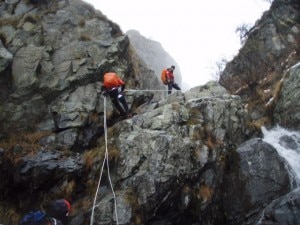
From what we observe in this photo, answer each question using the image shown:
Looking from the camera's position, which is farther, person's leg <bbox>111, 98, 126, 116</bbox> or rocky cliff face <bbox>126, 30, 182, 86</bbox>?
rocky cliff face <bbox>126, 30, 182, 86</bbox>

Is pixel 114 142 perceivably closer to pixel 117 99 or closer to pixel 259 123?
pixel 117 99

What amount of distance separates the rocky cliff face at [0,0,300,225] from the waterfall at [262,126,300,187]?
0.13m

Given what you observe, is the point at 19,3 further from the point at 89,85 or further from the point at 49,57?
the point at 89,85

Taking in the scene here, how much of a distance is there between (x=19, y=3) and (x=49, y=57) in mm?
3927

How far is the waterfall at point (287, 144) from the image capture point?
12.5 meters

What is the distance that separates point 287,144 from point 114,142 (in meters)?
7.28

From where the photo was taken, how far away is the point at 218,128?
40.5 feet

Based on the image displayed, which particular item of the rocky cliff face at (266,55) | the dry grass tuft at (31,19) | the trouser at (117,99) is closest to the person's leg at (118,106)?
the trouser at (117,99)

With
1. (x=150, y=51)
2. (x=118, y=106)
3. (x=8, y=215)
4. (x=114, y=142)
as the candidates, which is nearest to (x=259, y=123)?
(x=118, y=106)

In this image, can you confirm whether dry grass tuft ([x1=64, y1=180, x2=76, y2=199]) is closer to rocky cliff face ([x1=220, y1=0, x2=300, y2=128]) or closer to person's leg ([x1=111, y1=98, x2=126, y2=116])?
person's leg ([x1=111, y1=98, x2=126, y2=116])

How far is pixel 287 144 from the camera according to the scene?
1438 centimetres

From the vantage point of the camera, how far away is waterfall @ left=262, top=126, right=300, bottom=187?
494 inches

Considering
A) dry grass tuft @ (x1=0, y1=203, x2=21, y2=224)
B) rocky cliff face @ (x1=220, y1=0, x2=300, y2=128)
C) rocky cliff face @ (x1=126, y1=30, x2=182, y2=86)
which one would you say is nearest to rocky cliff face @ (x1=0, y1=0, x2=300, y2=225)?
dry grass tuft @ (x1=0, y1=203, x2=21, y2=224)

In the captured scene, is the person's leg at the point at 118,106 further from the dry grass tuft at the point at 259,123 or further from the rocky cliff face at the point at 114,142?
the dry grass tuft at the point at 259,123
